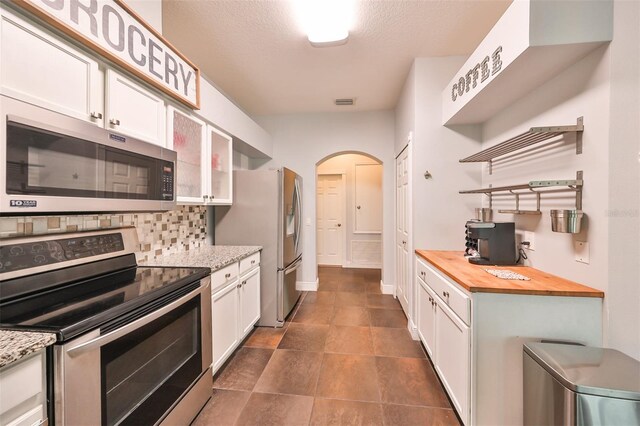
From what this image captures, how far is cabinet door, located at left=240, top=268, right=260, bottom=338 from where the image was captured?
7.73 ft

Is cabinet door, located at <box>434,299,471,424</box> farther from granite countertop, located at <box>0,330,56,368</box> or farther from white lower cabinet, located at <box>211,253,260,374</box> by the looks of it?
granite countertop, located at <box>0,330,56,368</box>

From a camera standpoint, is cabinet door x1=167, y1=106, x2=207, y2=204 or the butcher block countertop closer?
the butcher block countertop

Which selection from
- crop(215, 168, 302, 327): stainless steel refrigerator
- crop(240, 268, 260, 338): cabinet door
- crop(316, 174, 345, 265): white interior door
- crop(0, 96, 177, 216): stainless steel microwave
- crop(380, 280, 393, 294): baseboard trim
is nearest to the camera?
crop(0, 96, 177, 216): stainless steel microwave

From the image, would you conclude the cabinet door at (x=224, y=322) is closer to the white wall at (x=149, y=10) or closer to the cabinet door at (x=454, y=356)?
the cabinet door at (x=454, y=356)

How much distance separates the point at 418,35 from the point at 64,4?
240cm

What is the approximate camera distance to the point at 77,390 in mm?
893

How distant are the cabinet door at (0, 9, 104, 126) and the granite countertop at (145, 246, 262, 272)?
1.09 m

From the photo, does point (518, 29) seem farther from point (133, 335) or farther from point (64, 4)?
point (133, 335)

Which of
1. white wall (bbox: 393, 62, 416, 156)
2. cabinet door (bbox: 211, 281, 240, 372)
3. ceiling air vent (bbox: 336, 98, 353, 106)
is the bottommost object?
cabinet door (bbox: 211, 281, 240, 372)

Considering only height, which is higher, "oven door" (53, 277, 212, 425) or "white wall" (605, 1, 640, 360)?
"white wall" (605, 1, 640, 360)

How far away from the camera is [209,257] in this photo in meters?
2.18

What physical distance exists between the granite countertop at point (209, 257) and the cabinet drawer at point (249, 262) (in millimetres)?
50

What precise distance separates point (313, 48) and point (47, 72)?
80.5 inches

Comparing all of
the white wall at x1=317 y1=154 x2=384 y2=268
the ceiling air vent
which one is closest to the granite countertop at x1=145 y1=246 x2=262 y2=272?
the ceiling air vent
